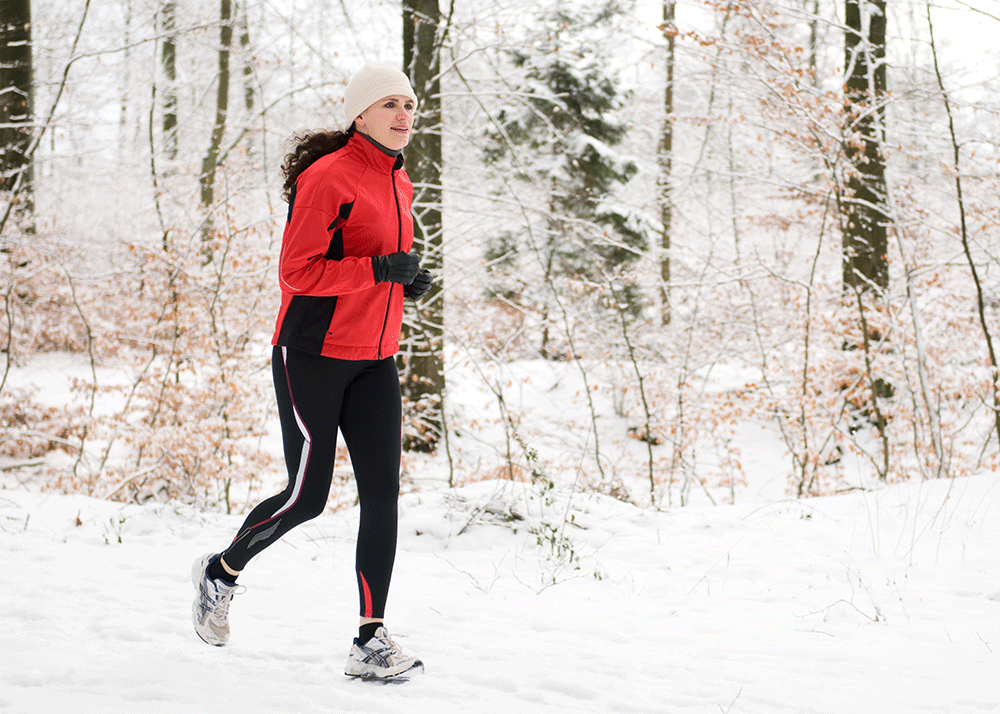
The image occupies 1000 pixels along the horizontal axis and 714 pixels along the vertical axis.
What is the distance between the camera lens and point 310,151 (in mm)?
2328

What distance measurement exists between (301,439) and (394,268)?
2.08ft

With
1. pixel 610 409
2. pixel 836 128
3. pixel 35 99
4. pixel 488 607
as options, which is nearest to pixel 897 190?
pixel 836 128

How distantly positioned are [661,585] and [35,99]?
989 centimetres

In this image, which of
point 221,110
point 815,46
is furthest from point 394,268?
point 221,110

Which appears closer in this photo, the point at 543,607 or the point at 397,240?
the point at 397,240

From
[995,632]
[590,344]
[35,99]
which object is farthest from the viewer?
[590,344]

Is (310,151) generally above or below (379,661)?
above

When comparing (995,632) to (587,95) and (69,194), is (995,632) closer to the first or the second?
(587,95)

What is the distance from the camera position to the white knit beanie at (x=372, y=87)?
2279 millimetres

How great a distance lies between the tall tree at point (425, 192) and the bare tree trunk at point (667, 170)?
8.33 feet

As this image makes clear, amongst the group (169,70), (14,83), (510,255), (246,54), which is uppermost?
(169,70)

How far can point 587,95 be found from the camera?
1298 cm

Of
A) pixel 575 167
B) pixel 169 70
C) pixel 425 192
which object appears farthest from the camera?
pixel 575 167

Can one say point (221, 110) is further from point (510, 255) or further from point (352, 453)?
point (352, 453)
